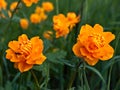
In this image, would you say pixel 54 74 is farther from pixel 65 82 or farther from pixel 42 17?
pixel 42 17

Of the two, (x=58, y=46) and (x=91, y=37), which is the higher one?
(x=91, y=37)

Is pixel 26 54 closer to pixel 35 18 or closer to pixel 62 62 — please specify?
pixel 62 62

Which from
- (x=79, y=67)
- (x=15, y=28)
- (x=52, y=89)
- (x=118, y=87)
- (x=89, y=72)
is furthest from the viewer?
(x=15, y=28)

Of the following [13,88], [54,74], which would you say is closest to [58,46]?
[54,74]

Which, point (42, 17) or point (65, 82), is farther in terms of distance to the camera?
point (42, 17)

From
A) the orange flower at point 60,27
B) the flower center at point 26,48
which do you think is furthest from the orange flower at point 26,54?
the orange flower at point 60,27

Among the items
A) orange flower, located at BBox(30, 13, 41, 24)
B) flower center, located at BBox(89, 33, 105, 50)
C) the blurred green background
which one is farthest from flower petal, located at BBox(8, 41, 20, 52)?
orange flower, located at BBox(30, 13, 41, 24)

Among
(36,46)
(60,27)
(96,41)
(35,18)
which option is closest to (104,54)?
(96,41)

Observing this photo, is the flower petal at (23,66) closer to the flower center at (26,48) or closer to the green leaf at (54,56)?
the flower center at (26,48)

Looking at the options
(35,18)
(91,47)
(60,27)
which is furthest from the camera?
(35,18)
